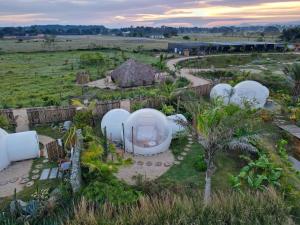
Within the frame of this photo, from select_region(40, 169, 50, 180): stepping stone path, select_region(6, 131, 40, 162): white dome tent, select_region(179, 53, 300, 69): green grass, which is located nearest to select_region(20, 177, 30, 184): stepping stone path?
select_region(40, 169, 50, 180): stepping stone path

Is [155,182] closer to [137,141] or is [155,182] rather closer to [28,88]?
[137,141]

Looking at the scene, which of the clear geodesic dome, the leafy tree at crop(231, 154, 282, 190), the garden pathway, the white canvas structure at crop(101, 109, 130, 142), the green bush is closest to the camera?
the leafy tree at crop(231, 154, 282, 190)

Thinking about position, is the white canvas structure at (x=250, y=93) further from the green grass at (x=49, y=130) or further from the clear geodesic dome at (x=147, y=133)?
the green grass at (x=49, y=130)

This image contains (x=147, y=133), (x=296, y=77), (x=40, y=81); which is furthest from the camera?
(x=40, y=81)

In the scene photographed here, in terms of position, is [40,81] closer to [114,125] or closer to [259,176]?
[114,125]

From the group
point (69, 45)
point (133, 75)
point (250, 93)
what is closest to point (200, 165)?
point (250, 93)

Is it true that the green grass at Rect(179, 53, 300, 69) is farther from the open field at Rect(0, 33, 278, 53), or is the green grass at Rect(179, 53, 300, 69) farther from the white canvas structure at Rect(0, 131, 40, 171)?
the white canvas structure at Rect(0, 131, 40, 171)

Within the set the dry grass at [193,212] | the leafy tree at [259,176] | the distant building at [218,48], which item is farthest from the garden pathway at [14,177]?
the distant building at [218,48]

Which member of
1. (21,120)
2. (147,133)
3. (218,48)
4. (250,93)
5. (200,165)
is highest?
(218,48)
